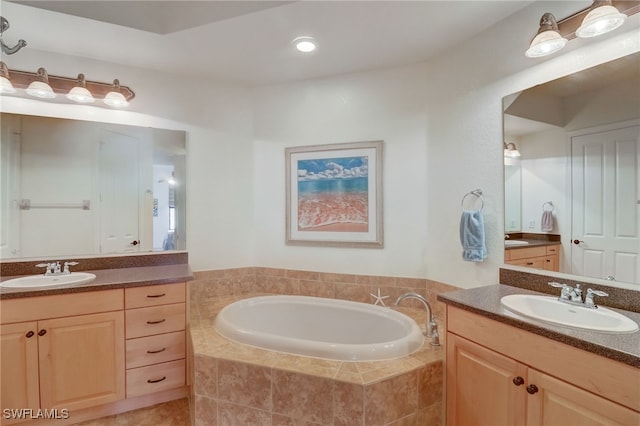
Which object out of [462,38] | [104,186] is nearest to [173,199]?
[104,186]

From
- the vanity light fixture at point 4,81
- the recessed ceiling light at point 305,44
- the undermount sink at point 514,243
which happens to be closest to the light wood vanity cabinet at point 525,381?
the undermount sink at point 514,243

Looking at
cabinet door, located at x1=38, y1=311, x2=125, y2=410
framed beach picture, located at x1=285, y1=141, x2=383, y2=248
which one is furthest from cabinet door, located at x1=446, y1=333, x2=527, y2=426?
cabinet door, located at x1=38, y1=311, x2=125, y2=410

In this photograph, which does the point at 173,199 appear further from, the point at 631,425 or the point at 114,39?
the point at 631,425

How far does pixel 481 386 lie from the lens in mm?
1354

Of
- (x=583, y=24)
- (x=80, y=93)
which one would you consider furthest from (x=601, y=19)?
(x=80, y=93)

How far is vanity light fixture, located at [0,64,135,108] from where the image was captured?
199 centimetres

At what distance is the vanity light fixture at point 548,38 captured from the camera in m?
1.42

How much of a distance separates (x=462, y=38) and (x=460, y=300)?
1.75 m

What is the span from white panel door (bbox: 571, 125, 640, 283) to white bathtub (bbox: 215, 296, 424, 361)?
3.24 ft

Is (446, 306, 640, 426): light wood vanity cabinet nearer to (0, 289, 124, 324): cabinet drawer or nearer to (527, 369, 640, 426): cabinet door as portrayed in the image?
(527, 369, 640, 426): cabinet door

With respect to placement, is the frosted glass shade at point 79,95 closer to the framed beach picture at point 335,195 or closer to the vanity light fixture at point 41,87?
the vanity light fixture at point 41,87

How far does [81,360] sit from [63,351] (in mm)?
111

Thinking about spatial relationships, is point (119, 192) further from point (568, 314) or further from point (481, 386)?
point (568, 314)

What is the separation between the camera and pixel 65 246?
7.10ft
